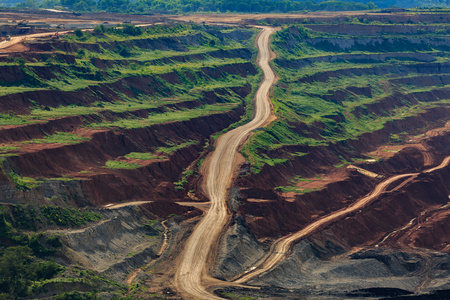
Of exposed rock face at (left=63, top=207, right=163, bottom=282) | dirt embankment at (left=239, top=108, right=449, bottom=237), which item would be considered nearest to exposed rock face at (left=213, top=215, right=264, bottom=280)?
dirt embankment at (left=239, top=108, right=449, bottom=237)

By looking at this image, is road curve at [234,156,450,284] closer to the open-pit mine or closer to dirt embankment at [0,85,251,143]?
the open-pit mine

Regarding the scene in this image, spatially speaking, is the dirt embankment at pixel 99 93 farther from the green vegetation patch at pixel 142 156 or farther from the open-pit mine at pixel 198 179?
the green vegetation patch at pixel 142 156

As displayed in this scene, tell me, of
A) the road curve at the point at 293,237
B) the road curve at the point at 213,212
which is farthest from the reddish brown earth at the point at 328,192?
the road curve at the point at 213,212

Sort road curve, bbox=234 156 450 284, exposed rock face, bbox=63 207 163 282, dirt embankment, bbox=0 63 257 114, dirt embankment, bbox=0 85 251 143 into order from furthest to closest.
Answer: dirt embankment, bbox=0 63 257 114
dirt embankment, bbox=0 85 251 143
road curve, bbox=234 156 450 284
exposed rock face, bbox=63 207 163 282

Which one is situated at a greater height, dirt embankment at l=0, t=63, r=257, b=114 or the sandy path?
the sandy path

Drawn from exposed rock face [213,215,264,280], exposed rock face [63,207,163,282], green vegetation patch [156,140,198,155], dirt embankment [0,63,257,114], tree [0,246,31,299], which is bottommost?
exposed rock face [213,215,264,280]

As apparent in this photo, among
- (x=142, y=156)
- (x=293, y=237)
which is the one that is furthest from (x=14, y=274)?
(x=142, y=156)

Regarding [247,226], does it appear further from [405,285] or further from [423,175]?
[423,175]
